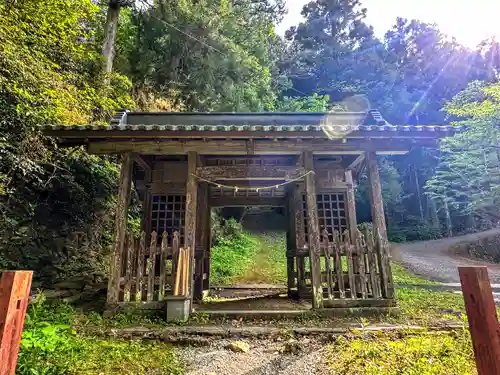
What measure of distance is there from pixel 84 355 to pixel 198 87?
12071 millimetres

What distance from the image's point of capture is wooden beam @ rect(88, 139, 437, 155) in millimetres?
6016

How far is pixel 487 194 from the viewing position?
15.2 meters

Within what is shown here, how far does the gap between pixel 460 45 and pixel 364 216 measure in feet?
50.2

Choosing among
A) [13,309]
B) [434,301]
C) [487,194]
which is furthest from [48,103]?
[487,194]

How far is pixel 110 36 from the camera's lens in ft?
39.4

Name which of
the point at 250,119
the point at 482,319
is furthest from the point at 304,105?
the point at 482,319

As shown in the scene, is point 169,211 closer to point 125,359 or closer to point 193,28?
point 125,359

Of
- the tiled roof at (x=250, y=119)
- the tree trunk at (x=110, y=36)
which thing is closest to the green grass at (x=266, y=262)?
the tiled roof at (x=250, y=119)

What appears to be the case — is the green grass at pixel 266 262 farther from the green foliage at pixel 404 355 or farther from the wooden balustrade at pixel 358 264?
the green foliage at pixel 404 355

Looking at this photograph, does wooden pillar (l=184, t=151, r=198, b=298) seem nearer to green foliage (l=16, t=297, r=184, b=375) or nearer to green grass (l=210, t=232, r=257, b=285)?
green foliage (l=16, t=297, r=184, b=375)

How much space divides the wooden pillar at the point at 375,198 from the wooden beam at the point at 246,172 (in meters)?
1.33

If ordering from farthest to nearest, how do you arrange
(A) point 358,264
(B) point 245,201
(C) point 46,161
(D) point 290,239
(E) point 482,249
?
(E) point 482,249 < (B) point 245,201 < (D) point 290,239 < (C) point 46,161 < (A) point 358,264

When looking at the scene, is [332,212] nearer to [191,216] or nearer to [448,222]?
[191,216]

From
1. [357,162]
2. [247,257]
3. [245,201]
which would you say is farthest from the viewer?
[247,257]
